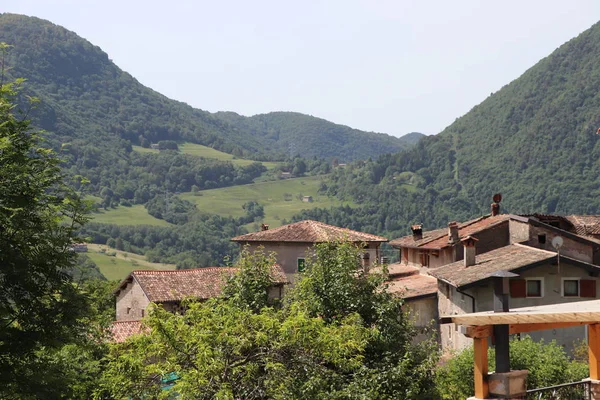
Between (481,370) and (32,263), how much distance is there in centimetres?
1011

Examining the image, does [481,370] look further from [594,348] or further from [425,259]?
[425,259]

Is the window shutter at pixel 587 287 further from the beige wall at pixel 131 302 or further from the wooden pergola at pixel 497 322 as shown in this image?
the beige wall at pixel 131 302

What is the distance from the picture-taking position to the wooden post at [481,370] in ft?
36.0

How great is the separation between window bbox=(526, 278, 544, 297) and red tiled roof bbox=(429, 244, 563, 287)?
1.00m

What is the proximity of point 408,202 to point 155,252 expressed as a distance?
57538 millimetres

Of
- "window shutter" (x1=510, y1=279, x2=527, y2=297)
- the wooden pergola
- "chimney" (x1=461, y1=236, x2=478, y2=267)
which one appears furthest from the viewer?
"chimney" (x1=461, y1=236, x2=478, y2=267)

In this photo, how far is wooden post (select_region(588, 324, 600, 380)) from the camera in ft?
38.2

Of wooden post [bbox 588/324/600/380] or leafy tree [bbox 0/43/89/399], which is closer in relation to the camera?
wooden post [bbox 588/324/600/380]

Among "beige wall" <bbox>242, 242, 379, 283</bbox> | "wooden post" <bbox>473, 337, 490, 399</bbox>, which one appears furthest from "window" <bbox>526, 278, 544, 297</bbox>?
"wooden post" <bbox>473, 337, 490, 399</bbox>

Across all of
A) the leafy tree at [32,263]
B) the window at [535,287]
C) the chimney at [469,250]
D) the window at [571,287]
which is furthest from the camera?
the chimney at [469,250]

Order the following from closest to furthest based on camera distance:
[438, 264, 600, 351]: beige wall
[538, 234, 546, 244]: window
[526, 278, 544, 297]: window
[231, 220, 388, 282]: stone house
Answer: [438, 264, 600, 351]: beige wall
[526, 278, 544, 297]: window
[538, 234, 546, 244]: window
[231, 220, 388, 282]: stone house

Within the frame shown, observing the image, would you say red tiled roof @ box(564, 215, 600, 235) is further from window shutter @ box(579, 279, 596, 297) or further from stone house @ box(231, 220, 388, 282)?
stone house @ box(231, 220, 388, 282)

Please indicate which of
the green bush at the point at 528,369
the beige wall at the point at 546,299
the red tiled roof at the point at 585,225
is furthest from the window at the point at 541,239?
the green bush at the point at 528,369

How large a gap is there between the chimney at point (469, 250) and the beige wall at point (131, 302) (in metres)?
22.0
